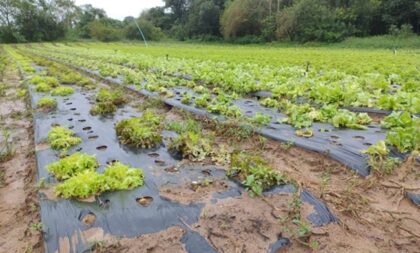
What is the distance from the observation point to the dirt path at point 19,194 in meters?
2.41

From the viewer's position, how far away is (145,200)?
2.67 m

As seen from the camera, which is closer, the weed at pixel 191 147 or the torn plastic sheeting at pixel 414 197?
the torn plastic sheeting at pixel 414 197

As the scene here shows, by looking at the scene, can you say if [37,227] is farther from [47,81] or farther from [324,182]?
[47,81]

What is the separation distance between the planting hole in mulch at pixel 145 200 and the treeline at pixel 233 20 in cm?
2934

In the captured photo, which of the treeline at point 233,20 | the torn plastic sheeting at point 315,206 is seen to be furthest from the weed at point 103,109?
the treeline at point 233,20

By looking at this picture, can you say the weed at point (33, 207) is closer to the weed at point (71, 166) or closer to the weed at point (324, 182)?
the weed at point (71, 166)

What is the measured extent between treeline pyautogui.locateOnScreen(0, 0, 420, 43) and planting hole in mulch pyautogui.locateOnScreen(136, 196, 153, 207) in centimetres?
2934

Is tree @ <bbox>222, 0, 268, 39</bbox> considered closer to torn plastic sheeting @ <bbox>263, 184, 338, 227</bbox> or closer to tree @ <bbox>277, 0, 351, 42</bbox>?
tree @ <bbox>277, 0, 351, 42</bbox>

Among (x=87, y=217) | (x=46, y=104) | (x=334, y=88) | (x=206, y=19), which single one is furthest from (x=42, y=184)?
(x=206, y=19)

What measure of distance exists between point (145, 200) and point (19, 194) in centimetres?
133

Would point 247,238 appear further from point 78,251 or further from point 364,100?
point 364,100

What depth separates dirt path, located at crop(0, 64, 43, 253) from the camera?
2410 mm

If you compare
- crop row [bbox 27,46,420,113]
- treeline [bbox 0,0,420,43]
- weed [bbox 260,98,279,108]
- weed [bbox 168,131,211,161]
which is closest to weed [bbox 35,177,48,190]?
weed [bbox 168,131,211,161]

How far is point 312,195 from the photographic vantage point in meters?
2.70
